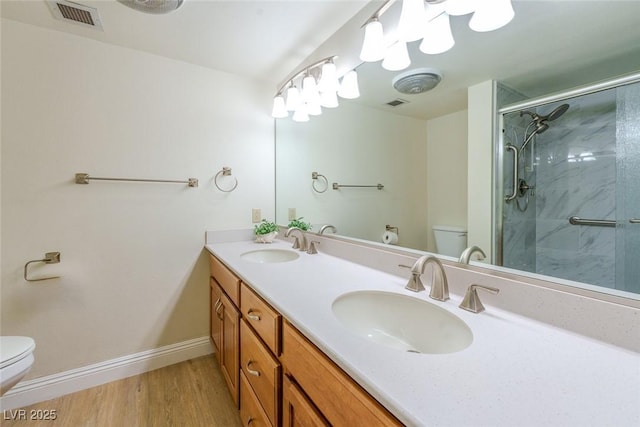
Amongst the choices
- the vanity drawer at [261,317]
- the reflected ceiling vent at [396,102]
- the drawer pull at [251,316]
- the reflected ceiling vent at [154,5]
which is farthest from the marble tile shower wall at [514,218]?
the reflected ceiling vent at [154,5]

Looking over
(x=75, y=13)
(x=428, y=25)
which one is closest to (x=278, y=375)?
(x=428, y=25)

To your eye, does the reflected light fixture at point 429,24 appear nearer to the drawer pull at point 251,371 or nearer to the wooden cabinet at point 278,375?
the wooden cabinet at point 278,375

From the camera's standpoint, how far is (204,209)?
6.46 ft

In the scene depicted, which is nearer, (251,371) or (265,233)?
(251,371)

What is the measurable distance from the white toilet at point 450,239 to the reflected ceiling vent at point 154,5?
1.65m

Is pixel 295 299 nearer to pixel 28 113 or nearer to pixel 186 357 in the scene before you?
pixel 186 357

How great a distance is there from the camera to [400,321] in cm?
92

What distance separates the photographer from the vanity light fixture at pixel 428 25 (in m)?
0.88

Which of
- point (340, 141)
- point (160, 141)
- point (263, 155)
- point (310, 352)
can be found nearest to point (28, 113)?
point (160, 141)

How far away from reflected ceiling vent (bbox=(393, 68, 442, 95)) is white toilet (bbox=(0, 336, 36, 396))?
211cm

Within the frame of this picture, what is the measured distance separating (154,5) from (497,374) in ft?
6.46

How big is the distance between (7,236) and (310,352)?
186 centimetres

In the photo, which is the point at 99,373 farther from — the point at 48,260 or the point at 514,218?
the point at 514,218

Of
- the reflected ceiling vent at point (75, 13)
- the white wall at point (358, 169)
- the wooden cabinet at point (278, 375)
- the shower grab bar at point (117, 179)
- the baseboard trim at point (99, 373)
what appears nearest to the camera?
the wooden cabinet at point (278, 375)
